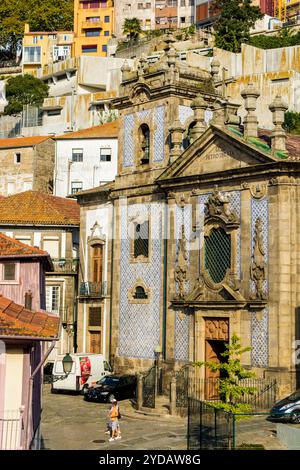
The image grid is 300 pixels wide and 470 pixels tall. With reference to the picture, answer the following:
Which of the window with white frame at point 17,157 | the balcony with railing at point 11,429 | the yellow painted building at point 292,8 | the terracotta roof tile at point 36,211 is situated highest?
the yellow painted building at point 292,8

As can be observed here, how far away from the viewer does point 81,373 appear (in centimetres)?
3909

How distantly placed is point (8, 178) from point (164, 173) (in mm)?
33998

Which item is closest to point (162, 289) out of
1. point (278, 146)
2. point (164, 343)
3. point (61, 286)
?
A: point (164, 343)

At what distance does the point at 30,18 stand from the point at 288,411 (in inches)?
3880

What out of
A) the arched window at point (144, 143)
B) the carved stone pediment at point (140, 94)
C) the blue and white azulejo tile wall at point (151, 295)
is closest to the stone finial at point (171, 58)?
the carved stone pediment at point (140, 94)

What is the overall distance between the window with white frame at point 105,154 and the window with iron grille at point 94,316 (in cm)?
2320

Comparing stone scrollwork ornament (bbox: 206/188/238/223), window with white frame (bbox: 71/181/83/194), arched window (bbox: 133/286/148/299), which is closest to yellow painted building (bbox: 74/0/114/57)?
window with white frame (bbox: 71/181/83/194)

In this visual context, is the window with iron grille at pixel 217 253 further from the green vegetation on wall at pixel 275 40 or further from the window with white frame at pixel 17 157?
the green vegetation on wall at pixel 275 40

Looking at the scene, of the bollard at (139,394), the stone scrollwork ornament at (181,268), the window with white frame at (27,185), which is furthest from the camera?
the window with white frame at (27,185)

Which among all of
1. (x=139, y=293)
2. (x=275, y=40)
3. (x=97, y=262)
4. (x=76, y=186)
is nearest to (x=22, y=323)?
(x=139, y=293)

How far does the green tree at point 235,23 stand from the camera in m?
84.8

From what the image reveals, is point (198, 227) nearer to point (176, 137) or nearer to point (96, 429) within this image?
point (176, 137)

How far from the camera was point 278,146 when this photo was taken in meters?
33.7
